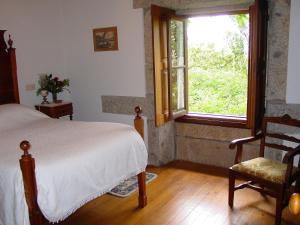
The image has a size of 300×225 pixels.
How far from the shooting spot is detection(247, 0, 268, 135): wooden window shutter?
2.87 m

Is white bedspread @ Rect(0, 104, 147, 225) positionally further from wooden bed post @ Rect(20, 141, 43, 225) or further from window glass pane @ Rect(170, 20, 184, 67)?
window glass pane @ Rect(170, 20, 184, 67)

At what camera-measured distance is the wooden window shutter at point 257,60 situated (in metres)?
2.87

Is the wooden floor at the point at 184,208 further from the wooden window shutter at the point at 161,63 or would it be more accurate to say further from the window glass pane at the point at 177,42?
the window glass pane at the point at 177,42

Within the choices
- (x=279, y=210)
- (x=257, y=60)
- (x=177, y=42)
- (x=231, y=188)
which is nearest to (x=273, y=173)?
(x=279, y=210)

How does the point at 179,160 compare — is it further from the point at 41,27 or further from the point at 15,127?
the point at 41,27

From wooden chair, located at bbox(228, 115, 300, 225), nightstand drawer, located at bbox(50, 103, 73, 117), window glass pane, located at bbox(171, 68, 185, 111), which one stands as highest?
window glass pane, located at bbox(171, 68, 185, 111)

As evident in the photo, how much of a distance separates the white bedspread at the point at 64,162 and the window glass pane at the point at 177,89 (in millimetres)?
1365

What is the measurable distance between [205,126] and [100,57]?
5.86 ft

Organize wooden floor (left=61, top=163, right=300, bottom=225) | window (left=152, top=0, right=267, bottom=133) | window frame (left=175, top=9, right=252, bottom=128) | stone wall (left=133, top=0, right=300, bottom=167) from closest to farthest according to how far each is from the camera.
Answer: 1. wooden floor (left=61, top=163, right=300, bottom=225)
2. window (left=152, top=0, right=267, bottom=133)
3. stone wall (left=133, top=0, right=300, bottom=167)
4. window frame (left=175, top=9, right=252, bottom=128)

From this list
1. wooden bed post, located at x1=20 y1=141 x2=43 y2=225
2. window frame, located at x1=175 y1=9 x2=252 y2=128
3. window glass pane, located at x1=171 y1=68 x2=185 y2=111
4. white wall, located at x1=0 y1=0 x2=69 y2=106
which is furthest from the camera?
window glass pane, located at x1=171 y1=68 x2=185 y2=111

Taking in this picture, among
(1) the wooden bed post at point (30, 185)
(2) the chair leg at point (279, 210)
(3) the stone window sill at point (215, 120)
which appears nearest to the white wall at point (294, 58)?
(3) the stone window sill at point (215, 120)

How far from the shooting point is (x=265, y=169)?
8.92ft

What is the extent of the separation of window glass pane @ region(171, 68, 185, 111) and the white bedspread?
1365 mm

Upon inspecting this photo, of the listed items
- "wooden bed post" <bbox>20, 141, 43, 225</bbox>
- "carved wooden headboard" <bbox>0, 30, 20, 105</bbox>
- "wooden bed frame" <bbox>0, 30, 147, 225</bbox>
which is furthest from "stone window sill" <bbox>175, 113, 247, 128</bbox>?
"wooden bed post" <bbox>20, 141, 43, 225</bbox>
